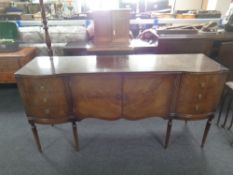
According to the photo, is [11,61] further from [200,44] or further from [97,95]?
[200,44]

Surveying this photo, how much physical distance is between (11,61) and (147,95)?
5.99 ft

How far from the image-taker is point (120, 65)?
153cm

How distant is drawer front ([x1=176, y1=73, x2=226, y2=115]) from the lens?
1424mm

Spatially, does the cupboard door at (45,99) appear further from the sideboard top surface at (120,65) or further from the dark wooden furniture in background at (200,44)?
the dark wooden furniture in background at (200,44)

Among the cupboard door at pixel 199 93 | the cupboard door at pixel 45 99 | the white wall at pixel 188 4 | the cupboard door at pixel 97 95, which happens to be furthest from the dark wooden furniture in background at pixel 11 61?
the white wall at pixel 188 4

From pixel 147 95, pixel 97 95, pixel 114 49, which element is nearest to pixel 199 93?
pixel 147 95

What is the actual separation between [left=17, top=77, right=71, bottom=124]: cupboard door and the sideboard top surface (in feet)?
0.22

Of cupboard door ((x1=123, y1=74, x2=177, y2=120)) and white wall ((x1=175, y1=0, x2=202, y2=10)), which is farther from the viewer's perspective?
white wall ((x1=175, y1=0, x2=202, y2=10))

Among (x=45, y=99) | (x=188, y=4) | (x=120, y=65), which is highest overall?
(x=188, y=4)

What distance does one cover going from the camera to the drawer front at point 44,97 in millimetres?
1385

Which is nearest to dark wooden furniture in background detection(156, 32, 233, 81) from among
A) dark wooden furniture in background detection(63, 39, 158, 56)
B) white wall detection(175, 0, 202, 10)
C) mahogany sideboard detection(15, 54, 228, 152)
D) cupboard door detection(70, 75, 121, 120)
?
dark wooden furniture in background detection(63, 39, 158, 56)

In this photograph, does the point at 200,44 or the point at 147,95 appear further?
the point at 200,44

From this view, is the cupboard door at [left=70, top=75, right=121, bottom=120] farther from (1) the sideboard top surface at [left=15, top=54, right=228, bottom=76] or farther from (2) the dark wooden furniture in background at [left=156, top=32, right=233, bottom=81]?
(2) the dark wooden furniture in background at [left=156, top=32, right=233, bottom=81]

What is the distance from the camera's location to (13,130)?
2.01m
